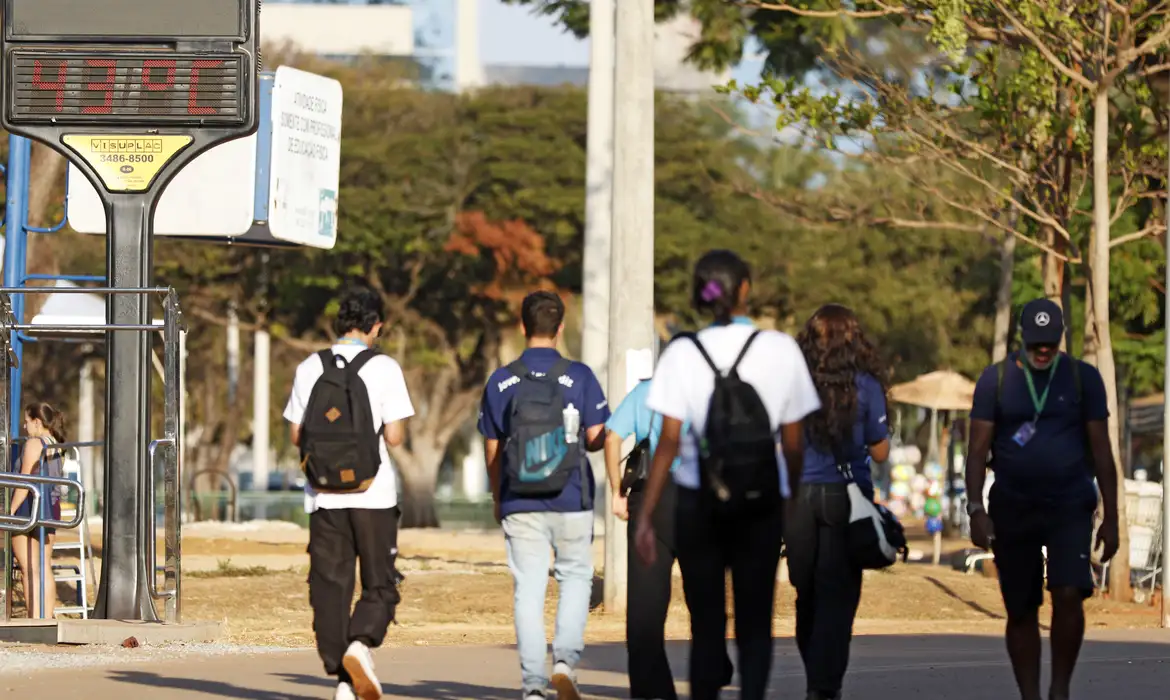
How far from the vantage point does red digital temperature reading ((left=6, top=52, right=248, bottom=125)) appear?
12.8 meters

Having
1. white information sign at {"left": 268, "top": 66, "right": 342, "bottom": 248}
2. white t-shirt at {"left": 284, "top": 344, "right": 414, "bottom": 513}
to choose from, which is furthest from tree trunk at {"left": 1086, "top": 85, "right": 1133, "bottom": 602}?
white t-shirt at {"left": 284, "top": 344, "right": 414, "bottom": 513}

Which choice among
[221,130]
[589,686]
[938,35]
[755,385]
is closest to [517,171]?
[938,35]

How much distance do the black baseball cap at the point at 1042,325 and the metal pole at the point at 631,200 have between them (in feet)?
23.9

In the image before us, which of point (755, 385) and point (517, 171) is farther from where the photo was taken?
point (517, 171)

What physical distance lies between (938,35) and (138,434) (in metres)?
7.90

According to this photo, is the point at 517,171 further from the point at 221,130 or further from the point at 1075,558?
the point at 1075,558

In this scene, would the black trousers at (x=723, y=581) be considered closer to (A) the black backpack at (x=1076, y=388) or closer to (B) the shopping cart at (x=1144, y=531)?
(A) the black backpack at (x=1076, y=388)

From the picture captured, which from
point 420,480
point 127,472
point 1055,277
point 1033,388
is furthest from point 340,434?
point 420,480

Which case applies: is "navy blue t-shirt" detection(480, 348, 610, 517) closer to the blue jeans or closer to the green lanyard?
the blue jeans

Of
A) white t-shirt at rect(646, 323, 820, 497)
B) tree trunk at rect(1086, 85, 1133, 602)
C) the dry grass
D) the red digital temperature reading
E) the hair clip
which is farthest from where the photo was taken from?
tree trunk at rect(1086, 85, 1133, 602)

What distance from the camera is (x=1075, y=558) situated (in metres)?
8.50

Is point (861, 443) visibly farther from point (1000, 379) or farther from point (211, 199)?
point (211, 199)

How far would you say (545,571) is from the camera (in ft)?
28.7

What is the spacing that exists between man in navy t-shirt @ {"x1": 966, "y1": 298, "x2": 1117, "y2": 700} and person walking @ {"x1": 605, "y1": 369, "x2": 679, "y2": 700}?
126 cm
